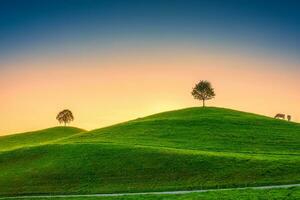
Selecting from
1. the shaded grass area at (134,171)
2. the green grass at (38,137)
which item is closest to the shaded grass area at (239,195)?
the shaded grass area at (134,171)

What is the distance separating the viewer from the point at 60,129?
5236 inches

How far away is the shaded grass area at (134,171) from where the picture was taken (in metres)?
40.1

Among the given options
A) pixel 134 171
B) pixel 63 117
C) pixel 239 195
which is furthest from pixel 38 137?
pixel 239 195

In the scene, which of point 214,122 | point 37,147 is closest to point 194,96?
point 214,122

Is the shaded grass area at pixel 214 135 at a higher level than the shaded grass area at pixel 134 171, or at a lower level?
A: higher

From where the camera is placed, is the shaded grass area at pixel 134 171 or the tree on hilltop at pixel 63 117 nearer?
the shaded grass area at pixel 134 171

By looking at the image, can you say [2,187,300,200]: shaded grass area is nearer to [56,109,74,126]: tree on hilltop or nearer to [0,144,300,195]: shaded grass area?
[0,144,300,195]: shaded grass area

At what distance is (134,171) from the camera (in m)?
46.9

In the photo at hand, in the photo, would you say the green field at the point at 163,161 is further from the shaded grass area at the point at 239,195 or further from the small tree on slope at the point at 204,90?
the small tree on slope at the point at 204,90

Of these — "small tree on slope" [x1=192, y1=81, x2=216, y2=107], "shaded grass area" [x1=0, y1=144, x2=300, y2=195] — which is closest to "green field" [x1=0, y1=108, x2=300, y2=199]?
"shaded grass area" [x1=0, y1=144, x2=300, y2=195]

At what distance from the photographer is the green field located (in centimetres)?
4112

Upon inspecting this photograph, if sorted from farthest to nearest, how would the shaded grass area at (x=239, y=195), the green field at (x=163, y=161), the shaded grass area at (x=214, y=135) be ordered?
the shaded grass area at (x=214, y=135) < the green field at (x=163, y=161) < the shaded grass area at (x=239, y=195)

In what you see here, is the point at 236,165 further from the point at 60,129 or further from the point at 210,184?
the point at 60,129

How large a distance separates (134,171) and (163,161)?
12.9 ft
